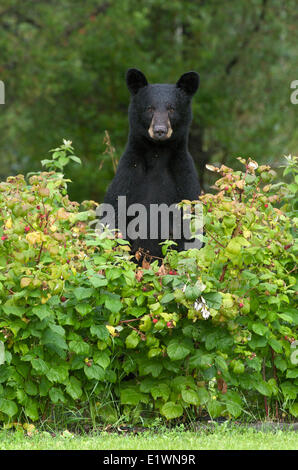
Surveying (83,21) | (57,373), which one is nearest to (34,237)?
(57,373)

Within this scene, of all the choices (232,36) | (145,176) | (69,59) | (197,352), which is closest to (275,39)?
(232,36)

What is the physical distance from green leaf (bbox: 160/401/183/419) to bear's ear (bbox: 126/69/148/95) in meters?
2.67

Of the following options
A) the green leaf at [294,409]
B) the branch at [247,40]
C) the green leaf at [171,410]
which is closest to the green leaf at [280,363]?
the green leaf at [294,409]

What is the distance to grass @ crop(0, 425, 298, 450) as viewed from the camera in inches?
158

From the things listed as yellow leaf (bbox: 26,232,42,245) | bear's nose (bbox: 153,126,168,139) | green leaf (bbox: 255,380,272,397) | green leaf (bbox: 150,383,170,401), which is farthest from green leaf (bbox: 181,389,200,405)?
bear's nose (bbox: 153,126,168,139)

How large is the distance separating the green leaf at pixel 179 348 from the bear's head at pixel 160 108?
1.90 metres

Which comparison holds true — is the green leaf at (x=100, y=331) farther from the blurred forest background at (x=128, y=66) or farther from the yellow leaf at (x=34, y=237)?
the blurred forest background at (x=128, y=66)

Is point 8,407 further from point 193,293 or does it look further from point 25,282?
point 193,293

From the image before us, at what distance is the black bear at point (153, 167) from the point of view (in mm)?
5969

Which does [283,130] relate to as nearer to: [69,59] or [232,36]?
[232,36]

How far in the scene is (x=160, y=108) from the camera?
5965 millimetres

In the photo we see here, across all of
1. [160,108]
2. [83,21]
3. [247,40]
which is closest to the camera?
[160,108]

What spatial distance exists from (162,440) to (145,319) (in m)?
0.65

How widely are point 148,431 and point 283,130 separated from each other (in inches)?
492
